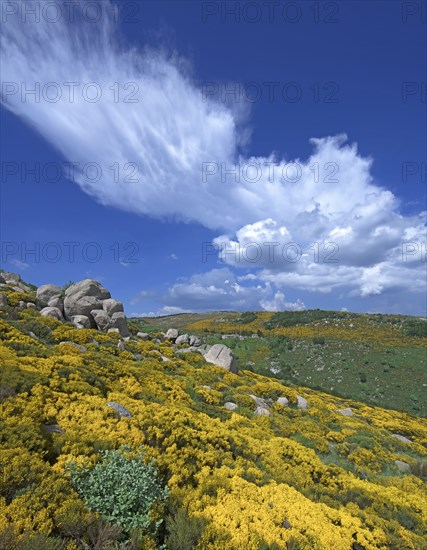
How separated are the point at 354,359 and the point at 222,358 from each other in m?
28.3

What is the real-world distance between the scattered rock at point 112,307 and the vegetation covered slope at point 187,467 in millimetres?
10329

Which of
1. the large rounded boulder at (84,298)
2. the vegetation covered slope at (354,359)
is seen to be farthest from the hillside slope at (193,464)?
the vegetation covered slope at (354,359)

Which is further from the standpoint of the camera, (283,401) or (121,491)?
(283,401)

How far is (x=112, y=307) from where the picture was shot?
92.4 feet

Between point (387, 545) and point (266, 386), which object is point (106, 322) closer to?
point (266, 386)

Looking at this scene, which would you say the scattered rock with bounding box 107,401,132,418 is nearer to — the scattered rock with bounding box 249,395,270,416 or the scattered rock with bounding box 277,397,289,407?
the scattered rock with bounding box 249,395,270,416

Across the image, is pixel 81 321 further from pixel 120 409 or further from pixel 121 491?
pixel 121 491

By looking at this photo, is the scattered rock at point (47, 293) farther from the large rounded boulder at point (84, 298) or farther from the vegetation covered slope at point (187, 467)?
the vegetation covered slope at point (187, 467)

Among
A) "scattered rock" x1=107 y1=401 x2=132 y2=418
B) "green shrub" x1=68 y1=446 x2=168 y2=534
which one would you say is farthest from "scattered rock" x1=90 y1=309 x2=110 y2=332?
"green shrub" x1=68 y1=446 x2=168 y2=534

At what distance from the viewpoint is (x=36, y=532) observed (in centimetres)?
495

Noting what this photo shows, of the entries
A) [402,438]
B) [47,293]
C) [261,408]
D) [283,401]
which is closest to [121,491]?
[261,408]

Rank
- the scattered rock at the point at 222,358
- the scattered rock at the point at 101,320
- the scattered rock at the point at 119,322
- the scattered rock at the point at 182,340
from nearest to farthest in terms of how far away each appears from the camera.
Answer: the scattered rock at the point at 222,358 → the scattered rock at the point at 101,320 → the scattered rock at the point at 119,322 → the scattered rock at the point at 182,340

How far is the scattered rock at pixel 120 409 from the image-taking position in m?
10.7

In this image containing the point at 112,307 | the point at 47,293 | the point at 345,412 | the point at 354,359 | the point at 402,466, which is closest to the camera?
the point at 402,466
